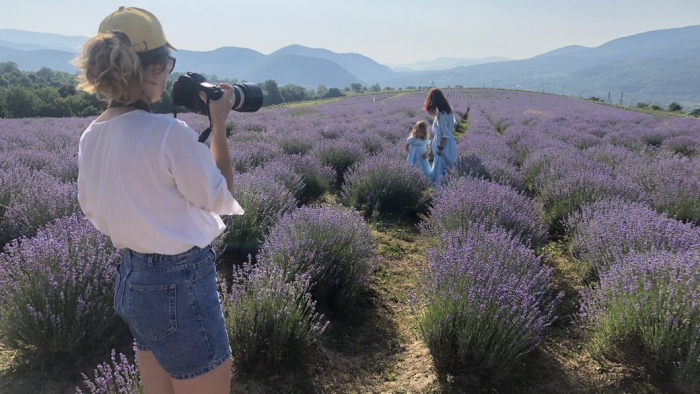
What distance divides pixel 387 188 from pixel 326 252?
102 inches

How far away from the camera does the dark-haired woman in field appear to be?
6.28m

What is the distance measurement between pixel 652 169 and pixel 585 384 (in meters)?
4.45

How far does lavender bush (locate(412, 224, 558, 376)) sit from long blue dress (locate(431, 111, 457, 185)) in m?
3.93

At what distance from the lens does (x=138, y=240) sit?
1143 mm

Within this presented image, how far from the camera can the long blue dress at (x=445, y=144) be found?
6.27m

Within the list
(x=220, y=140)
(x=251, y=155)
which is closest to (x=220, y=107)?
(x=220, y=140)

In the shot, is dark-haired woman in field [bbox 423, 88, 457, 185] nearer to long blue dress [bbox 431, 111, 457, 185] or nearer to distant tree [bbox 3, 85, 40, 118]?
long blue dress [bbox 431, 111, 457, 185]

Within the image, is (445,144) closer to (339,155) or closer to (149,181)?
(339,155)

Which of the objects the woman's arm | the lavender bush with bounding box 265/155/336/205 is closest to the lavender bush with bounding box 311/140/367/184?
the lavender bush with bounding box 265/155/336/205

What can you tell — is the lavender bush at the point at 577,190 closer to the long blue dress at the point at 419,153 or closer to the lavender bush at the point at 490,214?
the lavender bush at the point at 490,214

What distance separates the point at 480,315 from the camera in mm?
2145

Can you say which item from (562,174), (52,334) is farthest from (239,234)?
(562,174)

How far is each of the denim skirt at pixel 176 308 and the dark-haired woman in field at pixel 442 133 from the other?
17.6 feet

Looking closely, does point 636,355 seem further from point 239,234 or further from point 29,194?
point 29,194
